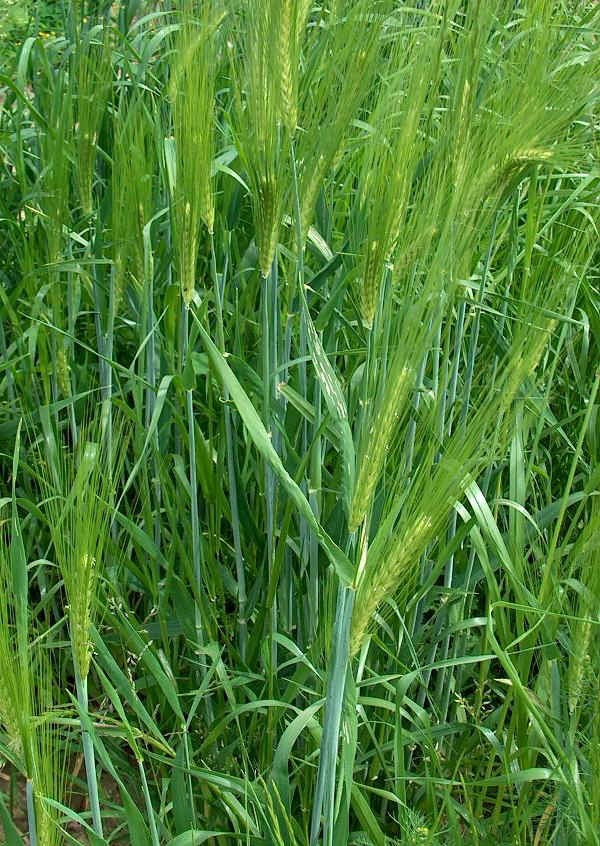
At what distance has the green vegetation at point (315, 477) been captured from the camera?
2.97ft

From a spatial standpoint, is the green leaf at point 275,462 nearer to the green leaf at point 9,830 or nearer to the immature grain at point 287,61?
the immature grain at point 287,61

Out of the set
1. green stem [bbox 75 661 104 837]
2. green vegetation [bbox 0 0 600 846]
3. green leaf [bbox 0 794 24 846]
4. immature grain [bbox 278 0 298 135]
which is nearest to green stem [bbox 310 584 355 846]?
green vegetation [bbox 0 0 600 846]

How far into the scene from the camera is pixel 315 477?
1156 mm

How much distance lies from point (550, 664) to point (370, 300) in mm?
497

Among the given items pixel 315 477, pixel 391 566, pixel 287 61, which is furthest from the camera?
pixel 315 477

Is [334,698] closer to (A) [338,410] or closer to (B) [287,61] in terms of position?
(A) [338,410]

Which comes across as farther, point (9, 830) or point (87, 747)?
point (9, 830)

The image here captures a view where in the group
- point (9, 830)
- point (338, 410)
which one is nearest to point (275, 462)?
point (338, 410)

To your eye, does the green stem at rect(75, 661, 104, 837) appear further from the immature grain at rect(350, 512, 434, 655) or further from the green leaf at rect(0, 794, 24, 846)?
the immature grain at rect(350, 512, 434, 655)

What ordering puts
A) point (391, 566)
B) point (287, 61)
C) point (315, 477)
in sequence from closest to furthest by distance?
point (391, 566)
point (287, 61)
point (315, 477)

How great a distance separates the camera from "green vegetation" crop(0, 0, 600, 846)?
91 centimetres

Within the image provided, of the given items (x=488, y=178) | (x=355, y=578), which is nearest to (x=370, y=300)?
(x=488, y=178)

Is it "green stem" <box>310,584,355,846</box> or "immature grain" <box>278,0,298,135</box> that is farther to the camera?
"immature grain" <box>278,0,298,135</box>

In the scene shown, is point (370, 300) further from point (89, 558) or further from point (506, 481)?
point (506, 481)
